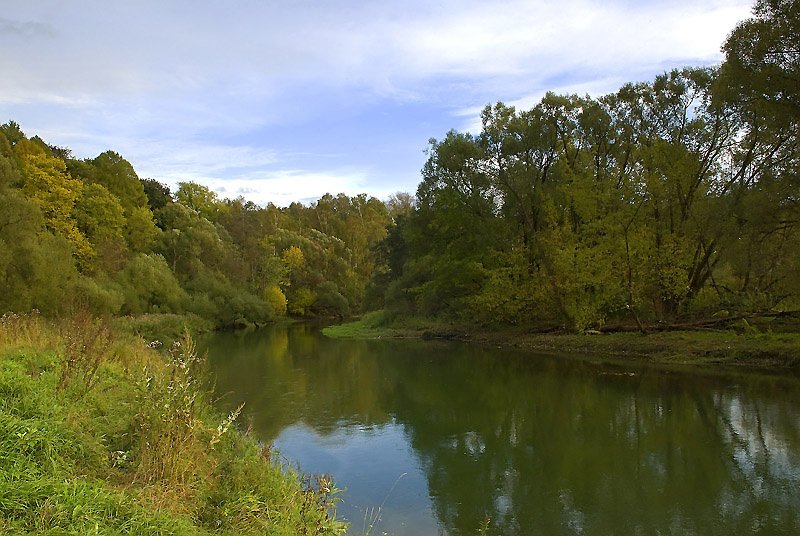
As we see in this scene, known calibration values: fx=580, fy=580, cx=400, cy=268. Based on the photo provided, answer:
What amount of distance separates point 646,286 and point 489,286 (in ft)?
26.1

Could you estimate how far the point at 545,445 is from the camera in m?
9.99

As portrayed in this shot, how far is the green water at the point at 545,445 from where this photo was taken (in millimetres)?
6867

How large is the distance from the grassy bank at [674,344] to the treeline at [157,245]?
1702 centimetres

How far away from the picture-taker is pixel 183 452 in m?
4.91

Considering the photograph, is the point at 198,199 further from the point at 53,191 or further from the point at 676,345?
the point at 676,345

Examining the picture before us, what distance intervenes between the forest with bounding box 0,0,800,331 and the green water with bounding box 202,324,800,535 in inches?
209

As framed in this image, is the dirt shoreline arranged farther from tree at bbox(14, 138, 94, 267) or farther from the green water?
tree at bbox(14, 138, 94, 267)

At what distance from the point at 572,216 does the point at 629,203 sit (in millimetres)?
3928

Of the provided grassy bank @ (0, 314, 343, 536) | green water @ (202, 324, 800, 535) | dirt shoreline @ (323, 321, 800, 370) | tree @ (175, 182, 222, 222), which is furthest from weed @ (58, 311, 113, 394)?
tree @ (175, 182, 222, 222)

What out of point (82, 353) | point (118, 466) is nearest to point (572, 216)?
point (82, 353)

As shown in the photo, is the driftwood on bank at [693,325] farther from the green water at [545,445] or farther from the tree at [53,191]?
the tree at [53,191]

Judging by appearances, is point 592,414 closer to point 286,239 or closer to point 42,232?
point 42,232

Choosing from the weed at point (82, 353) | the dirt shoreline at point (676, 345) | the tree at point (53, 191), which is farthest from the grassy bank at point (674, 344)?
the tree at point (53, 191)

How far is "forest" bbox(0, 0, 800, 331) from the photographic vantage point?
1600 centimetres
